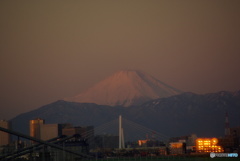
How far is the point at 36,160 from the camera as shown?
108 meters

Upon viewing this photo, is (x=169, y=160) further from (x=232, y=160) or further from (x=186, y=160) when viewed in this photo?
(x=232, y=160)

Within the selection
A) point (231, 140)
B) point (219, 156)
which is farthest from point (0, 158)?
point (231, 140)

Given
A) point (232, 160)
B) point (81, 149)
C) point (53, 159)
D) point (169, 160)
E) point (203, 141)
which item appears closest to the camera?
point (232, 160)

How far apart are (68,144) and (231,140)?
152ft

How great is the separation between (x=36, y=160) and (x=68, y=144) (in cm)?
3634

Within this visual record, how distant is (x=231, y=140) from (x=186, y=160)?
227ft

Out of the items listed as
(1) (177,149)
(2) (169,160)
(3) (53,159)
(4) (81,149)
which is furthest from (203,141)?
(2) (169,160)

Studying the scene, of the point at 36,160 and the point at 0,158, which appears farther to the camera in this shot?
the point at 36,160

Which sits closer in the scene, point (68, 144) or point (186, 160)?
point (186, 160)

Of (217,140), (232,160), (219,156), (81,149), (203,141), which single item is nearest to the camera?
(232,160)

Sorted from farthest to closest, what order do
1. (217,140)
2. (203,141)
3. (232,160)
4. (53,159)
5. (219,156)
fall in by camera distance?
(203,141) → (217,140) → (53,159) → (219,156) → (232,160)

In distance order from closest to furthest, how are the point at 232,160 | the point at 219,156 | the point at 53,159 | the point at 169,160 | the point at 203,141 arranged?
the point at 232,160 → the point at 169,160 → the point at 219,156 → the point at 53,159 → the point at 203,141

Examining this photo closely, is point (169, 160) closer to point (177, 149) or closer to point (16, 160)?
point (16, 160)

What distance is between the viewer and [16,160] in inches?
4432
